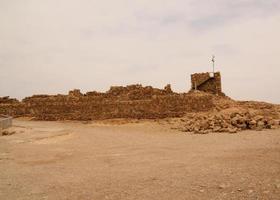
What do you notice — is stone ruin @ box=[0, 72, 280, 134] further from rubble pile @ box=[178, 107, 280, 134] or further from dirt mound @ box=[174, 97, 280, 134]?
rubble pile @ box=[178, 107, 280, 134]

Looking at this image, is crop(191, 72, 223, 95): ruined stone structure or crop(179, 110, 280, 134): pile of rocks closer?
crop(179, 110, 280, 134): pile of rocks

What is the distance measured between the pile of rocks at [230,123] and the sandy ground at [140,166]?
121cm

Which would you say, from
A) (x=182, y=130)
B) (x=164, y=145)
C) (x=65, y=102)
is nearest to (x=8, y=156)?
(x=164, y=145)

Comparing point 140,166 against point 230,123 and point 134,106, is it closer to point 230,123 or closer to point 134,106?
point 230,123

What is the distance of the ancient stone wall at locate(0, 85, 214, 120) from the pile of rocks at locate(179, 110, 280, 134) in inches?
135

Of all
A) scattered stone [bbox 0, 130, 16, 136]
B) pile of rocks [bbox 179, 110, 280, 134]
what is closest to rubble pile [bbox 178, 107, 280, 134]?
pile of rocks [bbox 179, 110, 280, 134]

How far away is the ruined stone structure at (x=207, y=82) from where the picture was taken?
29703 millimetres

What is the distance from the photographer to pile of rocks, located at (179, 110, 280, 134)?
63.3 feet

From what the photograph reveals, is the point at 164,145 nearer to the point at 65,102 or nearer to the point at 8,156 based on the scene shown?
the point at 8,156

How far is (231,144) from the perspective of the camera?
14484 millimetres

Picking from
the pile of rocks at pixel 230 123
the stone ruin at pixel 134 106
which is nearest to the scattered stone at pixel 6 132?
the stone ruin at pixel 134 106

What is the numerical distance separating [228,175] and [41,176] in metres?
4.19

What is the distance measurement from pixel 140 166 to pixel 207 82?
20197 mm

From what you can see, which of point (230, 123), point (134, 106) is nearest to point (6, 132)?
point (134, 106)
